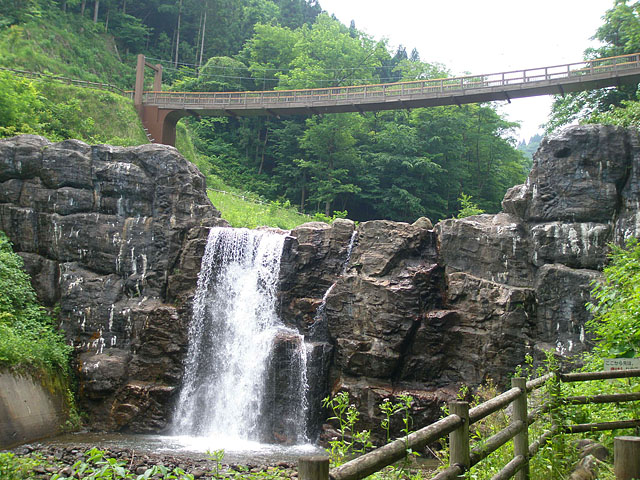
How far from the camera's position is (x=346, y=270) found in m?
15.5

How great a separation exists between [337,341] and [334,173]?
17179 millimetres

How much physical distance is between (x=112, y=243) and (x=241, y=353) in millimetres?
5443

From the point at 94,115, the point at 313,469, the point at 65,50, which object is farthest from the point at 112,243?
the point at 65,50

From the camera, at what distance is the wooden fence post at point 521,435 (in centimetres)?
506

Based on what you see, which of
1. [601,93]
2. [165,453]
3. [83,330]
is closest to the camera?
[165,453]

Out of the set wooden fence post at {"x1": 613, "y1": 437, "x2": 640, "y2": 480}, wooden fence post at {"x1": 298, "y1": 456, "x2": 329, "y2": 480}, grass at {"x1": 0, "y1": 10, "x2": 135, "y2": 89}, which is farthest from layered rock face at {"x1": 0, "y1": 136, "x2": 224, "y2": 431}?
wooden fence post at {"x1": 298, "y1": 456, "x2": 329, "y2": 480}

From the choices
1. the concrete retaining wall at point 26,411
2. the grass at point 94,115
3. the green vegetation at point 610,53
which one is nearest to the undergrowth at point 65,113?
the grass at point 94,115

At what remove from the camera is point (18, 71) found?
25.2m

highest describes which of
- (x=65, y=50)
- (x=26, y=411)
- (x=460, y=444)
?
(x=65, y=50)

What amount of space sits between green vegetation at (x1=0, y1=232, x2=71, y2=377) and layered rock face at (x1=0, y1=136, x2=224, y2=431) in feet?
1.31

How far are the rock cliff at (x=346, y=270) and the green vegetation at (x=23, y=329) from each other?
0.46m

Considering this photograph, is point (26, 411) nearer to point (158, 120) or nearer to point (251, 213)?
point (251, 213)

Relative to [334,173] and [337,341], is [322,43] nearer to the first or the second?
[334,173]

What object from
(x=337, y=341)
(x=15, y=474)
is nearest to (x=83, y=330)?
(x=337, y=341)
